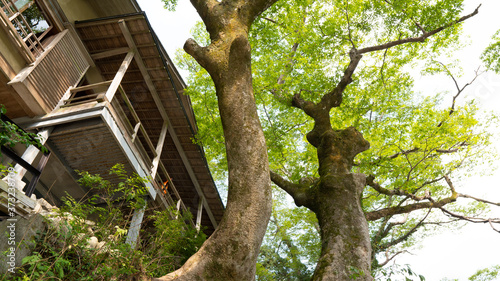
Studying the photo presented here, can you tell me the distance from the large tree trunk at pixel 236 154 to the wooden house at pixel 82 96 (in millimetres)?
3555

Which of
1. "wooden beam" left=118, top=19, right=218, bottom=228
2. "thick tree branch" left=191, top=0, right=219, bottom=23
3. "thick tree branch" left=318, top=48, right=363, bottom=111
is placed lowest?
"thick tree branch" left=191, top=0, right=219, bottom=23

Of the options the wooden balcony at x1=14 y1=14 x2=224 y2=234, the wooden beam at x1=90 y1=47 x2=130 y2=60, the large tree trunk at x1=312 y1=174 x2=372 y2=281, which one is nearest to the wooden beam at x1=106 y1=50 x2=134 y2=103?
the wooden balcony at x1=14 y1=14 x2=224 y2=234

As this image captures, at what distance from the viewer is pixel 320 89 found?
29.7 feet

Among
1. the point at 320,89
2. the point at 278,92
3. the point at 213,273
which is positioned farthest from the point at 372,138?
the point at 213,273

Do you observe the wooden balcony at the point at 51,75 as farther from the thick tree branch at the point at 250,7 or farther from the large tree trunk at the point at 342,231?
the large tree trunk at the point at 342,231

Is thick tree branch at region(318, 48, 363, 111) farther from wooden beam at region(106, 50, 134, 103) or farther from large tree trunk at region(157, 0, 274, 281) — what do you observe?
wooden beam at region(106, 50, 134, 103)

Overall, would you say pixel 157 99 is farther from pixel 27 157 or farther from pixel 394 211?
pixel 394 211

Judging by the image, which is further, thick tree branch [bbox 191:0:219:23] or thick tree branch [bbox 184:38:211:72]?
thick tree branch [bbox 191:0:219:23]

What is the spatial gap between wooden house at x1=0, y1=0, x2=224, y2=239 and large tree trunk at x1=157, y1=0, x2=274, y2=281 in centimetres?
355

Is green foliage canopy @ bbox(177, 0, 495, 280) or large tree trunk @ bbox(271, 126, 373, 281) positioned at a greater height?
green foliage canopy @ bbox(177, 0, 495, 280)

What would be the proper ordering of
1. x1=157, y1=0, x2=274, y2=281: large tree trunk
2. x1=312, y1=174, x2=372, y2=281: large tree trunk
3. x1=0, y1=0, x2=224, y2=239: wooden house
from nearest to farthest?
x1=157, y1=0, x2=274, y2=281: large tree trunk
x1=312, y1=174, x2=372, y2=281: large tree trunk
x1=0, y1=0, x2=224, y2=239: wooden house

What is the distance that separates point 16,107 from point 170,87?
4.23 m

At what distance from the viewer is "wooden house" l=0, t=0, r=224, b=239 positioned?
6848 millimetres

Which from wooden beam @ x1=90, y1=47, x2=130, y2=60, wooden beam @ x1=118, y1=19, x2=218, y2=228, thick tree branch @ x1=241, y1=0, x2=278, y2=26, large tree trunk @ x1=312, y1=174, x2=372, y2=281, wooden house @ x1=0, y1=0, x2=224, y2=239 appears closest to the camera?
large tree trunk @ x1=312, y1=174, x2=372, y2=281
